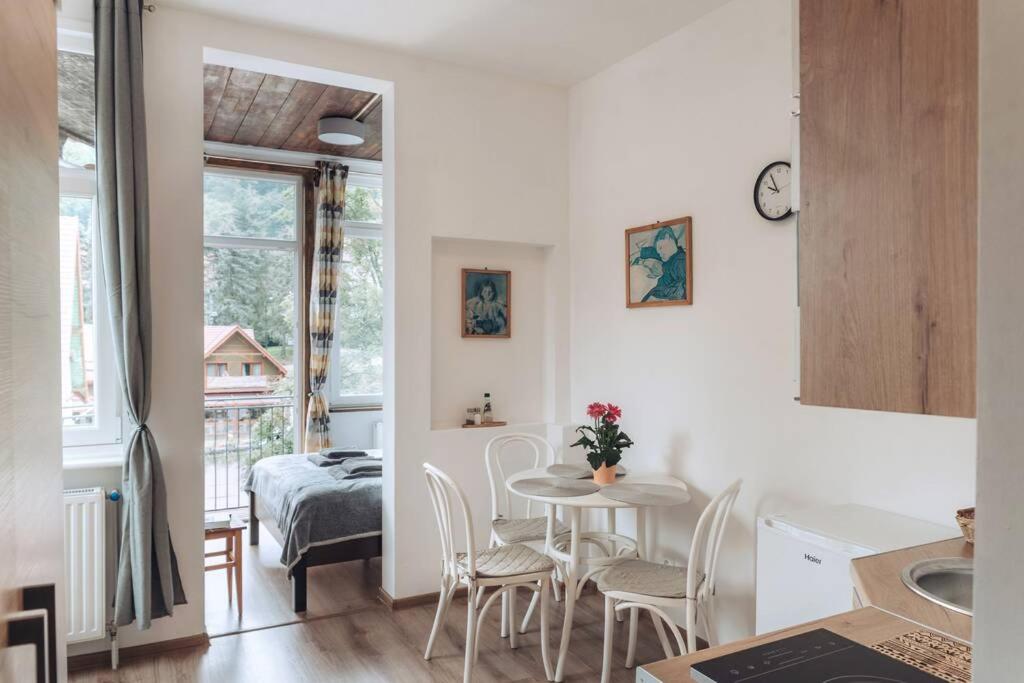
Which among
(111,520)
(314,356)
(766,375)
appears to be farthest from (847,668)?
(314,356)

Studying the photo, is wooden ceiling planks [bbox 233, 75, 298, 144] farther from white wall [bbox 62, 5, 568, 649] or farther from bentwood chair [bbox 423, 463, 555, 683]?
bentwood chair [bbox 423, 463, 555, 683]

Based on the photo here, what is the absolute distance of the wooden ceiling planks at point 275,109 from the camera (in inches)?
166

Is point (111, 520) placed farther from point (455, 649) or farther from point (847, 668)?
point (847, 668)

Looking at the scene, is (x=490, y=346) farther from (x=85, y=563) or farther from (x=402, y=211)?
(x=85, y=563)

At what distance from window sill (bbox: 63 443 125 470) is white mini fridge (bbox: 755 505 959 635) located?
9.14ft

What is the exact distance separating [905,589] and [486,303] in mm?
2951

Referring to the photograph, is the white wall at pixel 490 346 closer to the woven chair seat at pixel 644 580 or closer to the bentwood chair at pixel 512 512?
the bentwood chair at pixel 512 512

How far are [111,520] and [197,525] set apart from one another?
1.20ft

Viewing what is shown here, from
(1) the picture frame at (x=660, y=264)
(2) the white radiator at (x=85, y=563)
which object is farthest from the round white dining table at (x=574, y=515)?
(2) the white radiator at (x=85, y=563)

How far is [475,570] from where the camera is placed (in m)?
2.87

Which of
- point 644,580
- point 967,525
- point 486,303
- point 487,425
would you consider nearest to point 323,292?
point 486,303

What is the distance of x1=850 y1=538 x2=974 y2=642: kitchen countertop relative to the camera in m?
1.28

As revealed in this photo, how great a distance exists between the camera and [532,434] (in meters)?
4.02

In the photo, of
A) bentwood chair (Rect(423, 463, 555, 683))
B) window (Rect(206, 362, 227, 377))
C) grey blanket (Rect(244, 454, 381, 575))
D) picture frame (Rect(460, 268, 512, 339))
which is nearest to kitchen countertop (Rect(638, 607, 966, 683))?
bentwood chair (Rect(423, 463, 555, 683))
